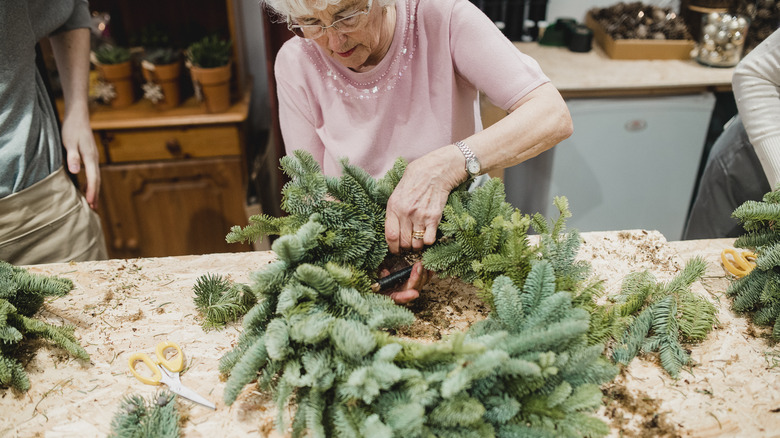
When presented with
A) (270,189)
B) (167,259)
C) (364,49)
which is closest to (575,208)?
(270,189)

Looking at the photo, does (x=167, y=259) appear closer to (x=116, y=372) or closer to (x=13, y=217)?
(x=116, y=372)

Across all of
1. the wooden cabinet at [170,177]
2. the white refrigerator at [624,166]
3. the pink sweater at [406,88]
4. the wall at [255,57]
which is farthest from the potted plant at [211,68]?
the white refrigerator at [624,166]

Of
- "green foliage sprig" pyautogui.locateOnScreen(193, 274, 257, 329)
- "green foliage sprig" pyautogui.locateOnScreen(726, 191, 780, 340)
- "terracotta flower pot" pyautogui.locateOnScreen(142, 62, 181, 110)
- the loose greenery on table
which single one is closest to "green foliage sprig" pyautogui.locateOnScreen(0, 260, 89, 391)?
"green foliage sprig" pyautogui.locateOnScreen(193, 274, 257, 329)

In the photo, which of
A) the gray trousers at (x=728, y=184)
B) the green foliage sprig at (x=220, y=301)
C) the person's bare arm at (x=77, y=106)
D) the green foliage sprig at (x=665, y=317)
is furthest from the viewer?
the gray trousers at (x=728, y=184)

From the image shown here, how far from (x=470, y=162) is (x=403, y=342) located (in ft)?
1.81

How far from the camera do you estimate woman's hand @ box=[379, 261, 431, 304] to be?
1235 millimetres

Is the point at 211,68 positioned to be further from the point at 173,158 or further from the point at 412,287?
the point at 412,287

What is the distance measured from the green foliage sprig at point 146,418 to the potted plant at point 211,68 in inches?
78.0

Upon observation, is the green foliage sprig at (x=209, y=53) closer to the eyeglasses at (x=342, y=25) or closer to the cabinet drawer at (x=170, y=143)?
the cabinet drawer at (x=170, y=143)

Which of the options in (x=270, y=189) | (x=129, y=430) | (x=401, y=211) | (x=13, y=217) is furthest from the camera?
(x=270, y=189)

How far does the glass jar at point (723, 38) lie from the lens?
112 inches

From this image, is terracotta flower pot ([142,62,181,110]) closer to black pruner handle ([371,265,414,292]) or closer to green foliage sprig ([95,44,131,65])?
green foliage sprig ([95,44,131,65])

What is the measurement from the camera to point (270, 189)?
136 inches

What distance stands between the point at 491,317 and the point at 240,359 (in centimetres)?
51
